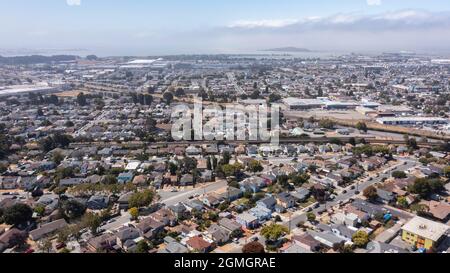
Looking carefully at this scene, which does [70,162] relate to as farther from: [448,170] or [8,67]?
[8,67]

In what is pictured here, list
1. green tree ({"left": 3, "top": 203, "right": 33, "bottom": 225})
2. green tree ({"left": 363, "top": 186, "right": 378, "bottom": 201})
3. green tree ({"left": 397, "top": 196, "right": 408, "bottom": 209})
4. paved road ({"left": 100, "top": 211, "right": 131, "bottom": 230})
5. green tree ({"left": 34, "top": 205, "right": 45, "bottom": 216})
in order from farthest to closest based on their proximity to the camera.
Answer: green tree ({"left": 363, "top": 186, "right": 378, "bottom": 201}) → green tree ({"left": 397, "top": 196, "right": 408, "bottom": 209}) → green tree ({"left": 34, "top": 205, "right": 45, "bottom": 216}) → paved road ({"left": 100, "top": 211, "right": 131, "bottom": 230}) → green tree ({"left": 3, "top": 203, "right": 33, "bottom": 225})

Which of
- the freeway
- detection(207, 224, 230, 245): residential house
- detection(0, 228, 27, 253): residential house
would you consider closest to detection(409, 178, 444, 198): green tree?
the freeway

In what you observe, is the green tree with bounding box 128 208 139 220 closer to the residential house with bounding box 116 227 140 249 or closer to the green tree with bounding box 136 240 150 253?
the residential house with bounding box 116 227 140 249

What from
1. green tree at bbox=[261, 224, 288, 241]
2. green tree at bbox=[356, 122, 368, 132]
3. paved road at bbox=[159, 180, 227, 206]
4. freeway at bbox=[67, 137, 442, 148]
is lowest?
paved road at bbox=[159, 180, 227, 206]

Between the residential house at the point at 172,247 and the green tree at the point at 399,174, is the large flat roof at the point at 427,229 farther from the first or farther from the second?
the residential house at the point at 172,247

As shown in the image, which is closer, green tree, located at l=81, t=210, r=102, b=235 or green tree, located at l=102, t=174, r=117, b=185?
green tree, located at l=81, t=210, r=102, b=235

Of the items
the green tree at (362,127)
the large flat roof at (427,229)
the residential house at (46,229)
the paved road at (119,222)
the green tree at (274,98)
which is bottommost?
the paved road at (119,222)

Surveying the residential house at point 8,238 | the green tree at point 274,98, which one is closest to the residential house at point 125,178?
the residential house at point 8,238
